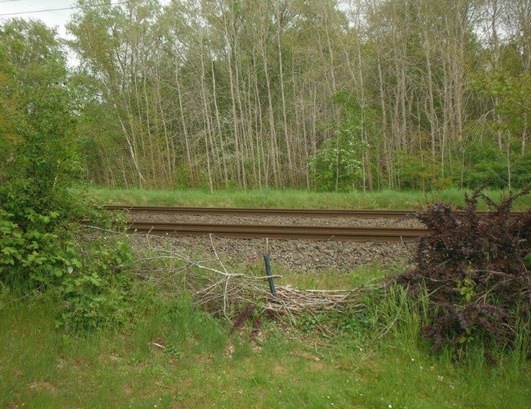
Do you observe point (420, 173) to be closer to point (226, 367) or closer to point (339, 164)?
point (339, 164)

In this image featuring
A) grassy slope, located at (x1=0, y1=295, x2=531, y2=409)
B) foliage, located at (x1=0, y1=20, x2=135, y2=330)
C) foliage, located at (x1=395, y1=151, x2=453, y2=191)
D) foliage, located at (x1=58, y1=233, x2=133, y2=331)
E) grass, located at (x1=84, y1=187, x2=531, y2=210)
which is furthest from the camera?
foliage, located at (x1=395, y1=151, x2=453, y2=191)

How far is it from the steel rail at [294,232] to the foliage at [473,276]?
3.27 m

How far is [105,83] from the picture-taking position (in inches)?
1110

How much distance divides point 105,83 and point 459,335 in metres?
28.8

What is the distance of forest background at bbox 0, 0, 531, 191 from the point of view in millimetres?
20922

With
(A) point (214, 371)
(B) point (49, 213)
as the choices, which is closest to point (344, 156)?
(B) point (49, 213)

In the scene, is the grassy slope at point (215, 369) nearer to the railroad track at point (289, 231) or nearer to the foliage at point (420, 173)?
the railroad track at point (289, 231)

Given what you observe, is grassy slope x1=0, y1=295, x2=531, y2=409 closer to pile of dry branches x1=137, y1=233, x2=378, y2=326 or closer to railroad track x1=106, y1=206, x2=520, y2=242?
pile of dry branches x1=137, y1=233, x2=378, y2=326

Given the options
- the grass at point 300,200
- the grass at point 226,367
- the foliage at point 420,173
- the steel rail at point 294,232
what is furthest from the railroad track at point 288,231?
the foliage at point 420,173

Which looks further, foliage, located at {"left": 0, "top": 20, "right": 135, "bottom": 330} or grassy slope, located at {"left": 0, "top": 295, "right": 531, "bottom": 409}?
foliage, located at {"left": 0, "top": 20, "right": 135, "bottom": 330}

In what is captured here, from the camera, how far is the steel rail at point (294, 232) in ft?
26.6

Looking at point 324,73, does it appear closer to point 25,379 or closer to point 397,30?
point 397,30

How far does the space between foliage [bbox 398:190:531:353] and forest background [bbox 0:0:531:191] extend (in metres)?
14.9

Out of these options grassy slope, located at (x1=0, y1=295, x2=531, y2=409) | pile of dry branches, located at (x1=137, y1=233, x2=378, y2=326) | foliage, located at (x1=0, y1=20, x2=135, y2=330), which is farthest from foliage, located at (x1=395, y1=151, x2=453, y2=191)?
foliage, located at (x1=0, y1=20, x2=135, y2=330)
